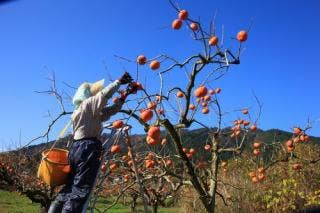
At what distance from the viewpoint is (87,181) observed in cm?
342

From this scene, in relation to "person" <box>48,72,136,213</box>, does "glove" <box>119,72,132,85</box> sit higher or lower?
higher

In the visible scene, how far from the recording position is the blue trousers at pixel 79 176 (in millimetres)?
3312

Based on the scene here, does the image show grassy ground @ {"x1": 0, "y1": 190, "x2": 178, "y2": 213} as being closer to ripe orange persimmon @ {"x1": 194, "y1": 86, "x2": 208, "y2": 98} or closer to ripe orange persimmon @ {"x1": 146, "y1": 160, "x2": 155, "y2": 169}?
ripe orange persimmon @ {"x1": 146, "y1": 160, "x2": 155, "y2": 169}

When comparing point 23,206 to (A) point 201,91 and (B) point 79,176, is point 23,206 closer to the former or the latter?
(A) point 201,91

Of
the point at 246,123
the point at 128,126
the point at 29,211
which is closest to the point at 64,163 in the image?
the point at 128,126

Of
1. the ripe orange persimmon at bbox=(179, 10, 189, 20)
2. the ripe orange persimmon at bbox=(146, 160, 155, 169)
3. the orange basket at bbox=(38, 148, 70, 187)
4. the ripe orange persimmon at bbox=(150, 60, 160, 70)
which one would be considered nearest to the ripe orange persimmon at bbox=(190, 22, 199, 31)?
the ripe orange persimmon at bbox=(179, 10, 189, 20)

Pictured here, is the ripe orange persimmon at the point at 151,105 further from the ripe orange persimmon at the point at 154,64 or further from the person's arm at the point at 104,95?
the person's arm at the point at 104,95

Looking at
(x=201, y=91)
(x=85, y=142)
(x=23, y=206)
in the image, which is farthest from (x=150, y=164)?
(x=23, y=206)

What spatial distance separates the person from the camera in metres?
3.38

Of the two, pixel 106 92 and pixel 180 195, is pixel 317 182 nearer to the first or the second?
pixel 180 195

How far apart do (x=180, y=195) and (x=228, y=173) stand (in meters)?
1.43

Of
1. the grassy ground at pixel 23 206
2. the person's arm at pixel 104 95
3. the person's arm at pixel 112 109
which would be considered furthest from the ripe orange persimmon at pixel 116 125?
the grassy ground at pixel 23 206

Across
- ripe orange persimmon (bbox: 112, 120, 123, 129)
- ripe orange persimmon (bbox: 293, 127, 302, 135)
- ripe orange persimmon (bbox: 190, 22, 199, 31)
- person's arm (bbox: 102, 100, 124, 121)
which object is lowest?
ripe orange persimmon (bbox: 112, 120, 123, 129)

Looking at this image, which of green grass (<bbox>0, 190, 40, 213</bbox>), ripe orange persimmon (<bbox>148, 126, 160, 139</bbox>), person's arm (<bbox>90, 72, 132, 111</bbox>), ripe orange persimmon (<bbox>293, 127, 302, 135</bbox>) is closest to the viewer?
person's arm (<bbox>90, 72, 132, 111</bbox>)
